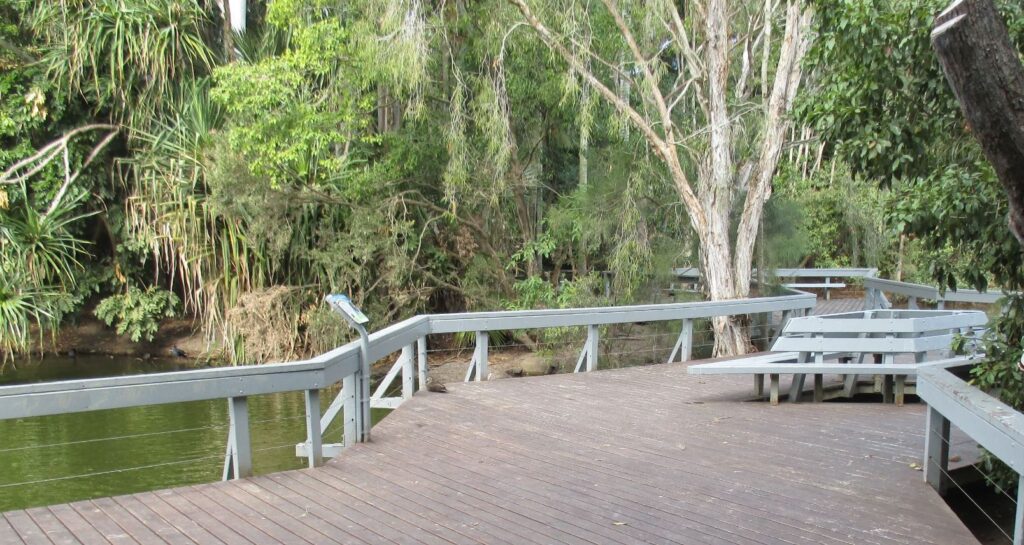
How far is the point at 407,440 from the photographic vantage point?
7043mm

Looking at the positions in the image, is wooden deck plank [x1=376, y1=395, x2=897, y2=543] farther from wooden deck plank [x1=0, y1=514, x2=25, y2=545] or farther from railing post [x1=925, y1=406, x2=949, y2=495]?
wooden deck plank [x1=0, y1=514, x2=25, y2=545]

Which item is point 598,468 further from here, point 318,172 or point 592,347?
point 318,172

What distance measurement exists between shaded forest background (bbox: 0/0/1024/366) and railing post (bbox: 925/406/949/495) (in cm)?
869

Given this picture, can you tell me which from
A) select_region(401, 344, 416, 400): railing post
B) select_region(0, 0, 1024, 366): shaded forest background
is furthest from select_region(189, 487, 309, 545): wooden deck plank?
select_region(0, 0, 1024, 366): shaded forest background

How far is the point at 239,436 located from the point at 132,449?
7719 millimetres

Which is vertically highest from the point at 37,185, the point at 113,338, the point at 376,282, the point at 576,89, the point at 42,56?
the point at 42,56

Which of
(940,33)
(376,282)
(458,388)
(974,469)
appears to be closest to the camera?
(940,33)

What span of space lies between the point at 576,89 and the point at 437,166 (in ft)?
13.6

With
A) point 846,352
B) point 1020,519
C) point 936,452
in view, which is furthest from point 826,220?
point 1020,519

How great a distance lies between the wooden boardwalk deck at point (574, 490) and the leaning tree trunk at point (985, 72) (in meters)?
2.37

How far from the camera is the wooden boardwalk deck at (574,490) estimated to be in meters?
4.95

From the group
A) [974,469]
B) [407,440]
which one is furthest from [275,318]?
[974,469]

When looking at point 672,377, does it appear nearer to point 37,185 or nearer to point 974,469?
point 974,469

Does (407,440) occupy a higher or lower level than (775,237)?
lower
